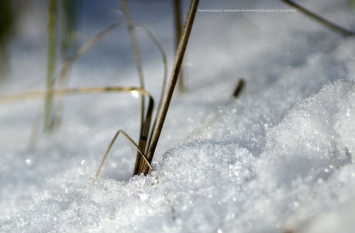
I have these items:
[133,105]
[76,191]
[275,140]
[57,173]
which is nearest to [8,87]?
[133,105]

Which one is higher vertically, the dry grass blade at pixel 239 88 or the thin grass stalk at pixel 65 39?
the dry grass blade at pixel 239 88

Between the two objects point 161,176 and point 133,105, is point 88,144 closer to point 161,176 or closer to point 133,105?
point 133,105

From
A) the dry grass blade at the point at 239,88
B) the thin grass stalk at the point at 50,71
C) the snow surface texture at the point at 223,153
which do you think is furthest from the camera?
the thin grass stalk at the point at 50,71

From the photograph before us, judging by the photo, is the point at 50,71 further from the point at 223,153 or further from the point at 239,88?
the point at 223,153

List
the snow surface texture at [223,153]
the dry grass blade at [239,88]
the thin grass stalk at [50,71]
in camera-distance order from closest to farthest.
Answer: the snow surface texture at [223,153], the dry grass blade at [239,88], the thin grass stalk at [50,71]

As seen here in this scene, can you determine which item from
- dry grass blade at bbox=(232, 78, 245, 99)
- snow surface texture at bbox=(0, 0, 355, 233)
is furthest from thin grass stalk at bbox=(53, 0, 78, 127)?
dry grass blade at bbox=(232, 78, 245, 99)

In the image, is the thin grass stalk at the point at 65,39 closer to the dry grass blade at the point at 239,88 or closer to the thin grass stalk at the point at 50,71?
the thin grass stalk at the point at 50,71

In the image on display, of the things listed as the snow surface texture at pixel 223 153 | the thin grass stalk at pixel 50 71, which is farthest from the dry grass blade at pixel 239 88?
the thin grass stalk at pixel 50 71

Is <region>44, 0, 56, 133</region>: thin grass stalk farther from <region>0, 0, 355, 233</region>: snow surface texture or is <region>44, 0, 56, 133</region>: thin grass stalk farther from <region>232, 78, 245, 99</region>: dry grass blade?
<region>232, 78, 245, 99</region>: dry grass blade

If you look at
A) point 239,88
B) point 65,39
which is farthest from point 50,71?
point 239,88
